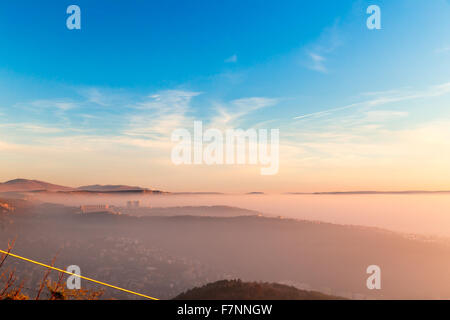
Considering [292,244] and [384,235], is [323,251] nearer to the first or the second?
[292,244]

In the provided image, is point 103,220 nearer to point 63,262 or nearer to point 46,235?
point 46,235

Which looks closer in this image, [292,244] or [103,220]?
[292,244]
